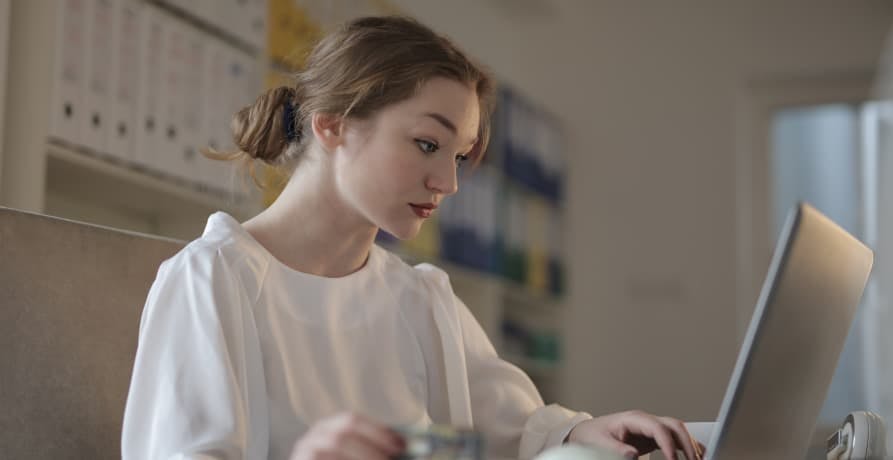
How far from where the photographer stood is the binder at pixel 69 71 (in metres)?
2.27

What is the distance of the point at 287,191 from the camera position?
1.41 m

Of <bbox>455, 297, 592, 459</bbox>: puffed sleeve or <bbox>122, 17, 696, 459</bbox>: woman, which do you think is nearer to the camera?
<bbox>122, 17, 696, 459</bbox>: woman

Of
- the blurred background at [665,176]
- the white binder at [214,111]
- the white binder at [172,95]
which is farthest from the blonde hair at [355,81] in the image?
the blurred background at [665,176]

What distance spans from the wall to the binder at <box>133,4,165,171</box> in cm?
268

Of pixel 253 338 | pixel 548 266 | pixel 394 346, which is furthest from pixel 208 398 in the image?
pixel 548 266

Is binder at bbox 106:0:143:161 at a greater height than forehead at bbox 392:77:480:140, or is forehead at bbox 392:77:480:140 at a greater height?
binder at bbox 106:0:143:161

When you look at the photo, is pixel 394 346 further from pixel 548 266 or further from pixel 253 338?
→ pixel 548 266

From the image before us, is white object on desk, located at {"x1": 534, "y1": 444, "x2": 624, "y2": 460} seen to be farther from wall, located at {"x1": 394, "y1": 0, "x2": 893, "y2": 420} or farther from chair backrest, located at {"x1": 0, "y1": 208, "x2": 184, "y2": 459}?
wall, located at {"x1": 394, "y1": 0, "x2": 893, "y2": 420}

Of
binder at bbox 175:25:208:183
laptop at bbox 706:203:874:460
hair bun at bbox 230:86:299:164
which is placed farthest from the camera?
binder at bbox 175:25:208:183

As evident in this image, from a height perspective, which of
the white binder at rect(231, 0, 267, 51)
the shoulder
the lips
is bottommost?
the shoulder

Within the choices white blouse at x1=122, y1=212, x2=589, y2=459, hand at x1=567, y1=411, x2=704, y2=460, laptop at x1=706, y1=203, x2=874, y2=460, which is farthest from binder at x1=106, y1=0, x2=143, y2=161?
laptop at x1=706, y1=203, x2=874, y2=460

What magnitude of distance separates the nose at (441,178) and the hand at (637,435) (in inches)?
12.7

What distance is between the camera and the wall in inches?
206

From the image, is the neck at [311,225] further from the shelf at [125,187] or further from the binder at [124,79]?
the binder at [124,79]
